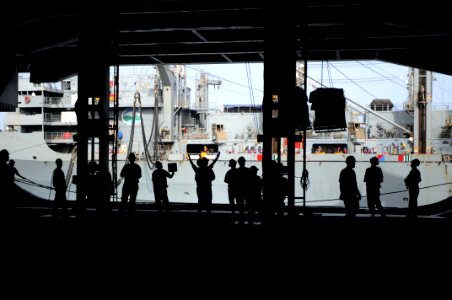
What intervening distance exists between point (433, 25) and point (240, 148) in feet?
84.6

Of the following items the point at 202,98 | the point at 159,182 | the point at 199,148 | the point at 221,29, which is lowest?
the point at 159,182

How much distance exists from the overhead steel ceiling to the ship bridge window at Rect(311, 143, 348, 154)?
18388mm

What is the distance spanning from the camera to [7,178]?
936 centimetres

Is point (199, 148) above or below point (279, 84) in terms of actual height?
below

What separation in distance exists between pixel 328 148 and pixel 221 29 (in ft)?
76.5

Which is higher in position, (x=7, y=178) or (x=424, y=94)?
(x=424, y=94)

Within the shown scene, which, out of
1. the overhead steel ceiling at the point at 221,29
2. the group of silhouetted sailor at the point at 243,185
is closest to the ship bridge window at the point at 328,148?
the overhead steel ceiling at the point at 221,29

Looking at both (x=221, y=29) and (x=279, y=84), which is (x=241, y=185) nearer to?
(x=279, y=84)

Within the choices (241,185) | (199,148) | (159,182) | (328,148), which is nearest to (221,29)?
(159,182)

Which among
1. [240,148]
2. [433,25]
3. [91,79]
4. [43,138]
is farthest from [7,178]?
[43,138]

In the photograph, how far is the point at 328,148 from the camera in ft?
118

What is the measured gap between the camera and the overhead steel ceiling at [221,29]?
34.9 ft

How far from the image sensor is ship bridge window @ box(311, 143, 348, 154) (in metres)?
35.4

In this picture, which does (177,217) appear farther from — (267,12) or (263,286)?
(263,286)
